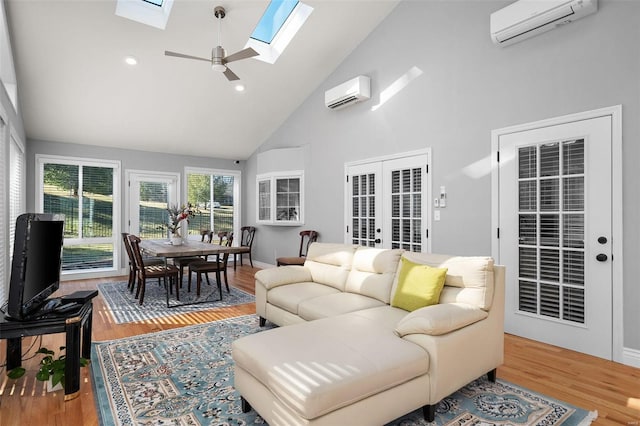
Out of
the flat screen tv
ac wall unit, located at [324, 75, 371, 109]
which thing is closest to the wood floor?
the flat screen tv

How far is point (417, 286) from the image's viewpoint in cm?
277

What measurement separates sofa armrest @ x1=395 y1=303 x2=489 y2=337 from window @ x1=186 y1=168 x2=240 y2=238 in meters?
6.27

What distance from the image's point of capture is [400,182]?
482cm

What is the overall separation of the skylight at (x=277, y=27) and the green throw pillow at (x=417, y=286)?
147 inches

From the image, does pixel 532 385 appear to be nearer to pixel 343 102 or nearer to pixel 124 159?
pixel 343 102

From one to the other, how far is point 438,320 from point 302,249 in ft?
14.7

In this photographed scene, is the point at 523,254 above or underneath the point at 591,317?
above

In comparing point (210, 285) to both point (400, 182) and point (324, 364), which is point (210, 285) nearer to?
point (400, 182)

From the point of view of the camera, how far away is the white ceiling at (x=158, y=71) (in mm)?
4203

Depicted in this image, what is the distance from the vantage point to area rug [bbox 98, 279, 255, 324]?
4.30 m

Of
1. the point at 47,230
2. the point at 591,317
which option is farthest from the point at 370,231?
the point at 47,230

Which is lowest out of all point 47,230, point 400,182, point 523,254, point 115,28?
point 523,254

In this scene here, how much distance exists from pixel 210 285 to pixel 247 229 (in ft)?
7.79

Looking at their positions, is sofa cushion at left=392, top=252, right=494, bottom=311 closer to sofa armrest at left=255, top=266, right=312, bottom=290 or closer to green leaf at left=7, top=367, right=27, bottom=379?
sofa armrest at left=255, top=266, right=312, bottom=290
